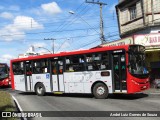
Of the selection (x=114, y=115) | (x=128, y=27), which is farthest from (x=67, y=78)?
(x=128, y=27)

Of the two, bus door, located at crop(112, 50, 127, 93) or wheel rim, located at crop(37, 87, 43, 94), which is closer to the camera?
bus door, located at crop(112, 50, 127, 93)

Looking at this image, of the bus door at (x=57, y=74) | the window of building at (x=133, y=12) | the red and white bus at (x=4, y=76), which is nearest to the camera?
the bus door at (x=57, y=74)

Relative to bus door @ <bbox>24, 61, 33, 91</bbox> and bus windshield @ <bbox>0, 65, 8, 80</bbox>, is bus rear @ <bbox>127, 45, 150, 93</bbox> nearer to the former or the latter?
bus door @ <bbox>24, 61, 33, 91</bbox>

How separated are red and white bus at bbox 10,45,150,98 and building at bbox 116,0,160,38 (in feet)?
23.2

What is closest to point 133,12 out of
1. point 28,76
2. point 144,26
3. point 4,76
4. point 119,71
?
point 144,26

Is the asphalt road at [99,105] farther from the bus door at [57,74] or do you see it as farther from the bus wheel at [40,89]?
the bus wheel at [40,89]

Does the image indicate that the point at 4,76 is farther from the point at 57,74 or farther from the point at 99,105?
the point at 99,105

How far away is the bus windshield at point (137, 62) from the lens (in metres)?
17.0

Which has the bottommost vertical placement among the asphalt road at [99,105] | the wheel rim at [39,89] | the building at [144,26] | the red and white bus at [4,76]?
the asphalt road at [99,105]

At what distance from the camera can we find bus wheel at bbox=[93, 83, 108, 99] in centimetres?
1789

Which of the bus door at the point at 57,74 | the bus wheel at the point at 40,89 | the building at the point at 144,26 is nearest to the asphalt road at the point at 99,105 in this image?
the bus door at the point at 57,74

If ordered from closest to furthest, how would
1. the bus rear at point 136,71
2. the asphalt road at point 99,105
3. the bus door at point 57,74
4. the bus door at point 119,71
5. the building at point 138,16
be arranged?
the asphalt road at point 99,105, the bus rear at point 136,71, the bus door at point 119,71, the bus door at point 57,74, the building at point 138,16

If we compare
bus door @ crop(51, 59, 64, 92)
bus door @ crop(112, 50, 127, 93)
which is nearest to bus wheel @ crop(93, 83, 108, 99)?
bus door @ crop(112, 50, 127, 93)

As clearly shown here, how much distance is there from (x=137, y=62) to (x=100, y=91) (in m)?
2.56
